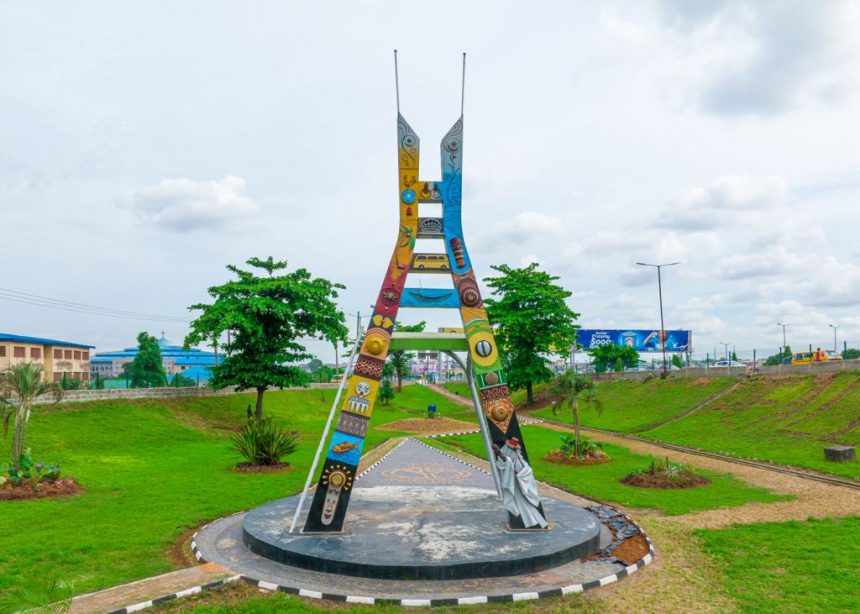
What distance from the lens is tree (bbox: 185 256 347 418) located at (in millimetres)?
32344

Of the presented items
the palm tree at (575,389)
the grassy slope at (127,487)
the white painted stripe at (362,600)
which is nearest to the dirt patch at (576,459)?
the palm tree at (575,389)

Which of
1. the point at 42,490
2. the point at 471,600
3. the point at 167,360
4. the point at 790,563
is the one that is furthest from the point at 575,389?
the point at 167,360

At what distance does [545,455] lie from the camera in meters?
Result: 25.5

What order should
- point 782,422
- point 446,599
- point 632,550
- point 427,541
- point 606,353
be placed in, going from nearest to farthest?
point 446,599, point 427,541, point 632,550, point 782,422, point 606,353

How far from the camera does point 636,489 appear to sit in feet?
60.4

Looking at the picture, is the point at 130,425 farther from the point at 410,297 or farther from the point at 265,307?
the point at 410,297

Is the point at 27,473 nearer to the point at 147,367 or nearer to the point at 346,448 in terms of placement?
the point at 346,448

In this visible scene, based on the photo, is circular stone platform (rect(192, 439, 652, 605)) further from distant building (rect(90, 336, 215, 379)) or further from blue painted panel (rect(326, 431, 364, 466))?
distant building (rect(90, 336, 215, 379))

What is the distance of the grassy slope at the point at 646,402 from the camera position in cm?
4050

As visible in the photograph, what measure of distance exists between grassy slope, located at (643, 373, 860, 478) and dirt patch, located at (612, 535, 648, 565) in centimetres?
1194

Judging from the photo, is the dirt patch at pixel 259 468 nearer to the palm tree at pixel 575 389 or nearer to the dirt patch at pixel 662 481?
the palm tree at pixel 575 389

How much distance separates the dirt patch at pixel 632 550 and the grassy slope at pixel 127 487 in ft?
27.5

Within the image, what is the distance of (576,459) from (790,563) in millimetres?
12532

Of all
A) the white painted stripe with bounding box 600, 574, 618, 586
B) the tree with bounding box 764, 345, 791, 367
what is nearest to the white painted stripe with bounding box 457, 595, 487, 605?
the white painted stripe with bounding box 600, 574, 618, 586
